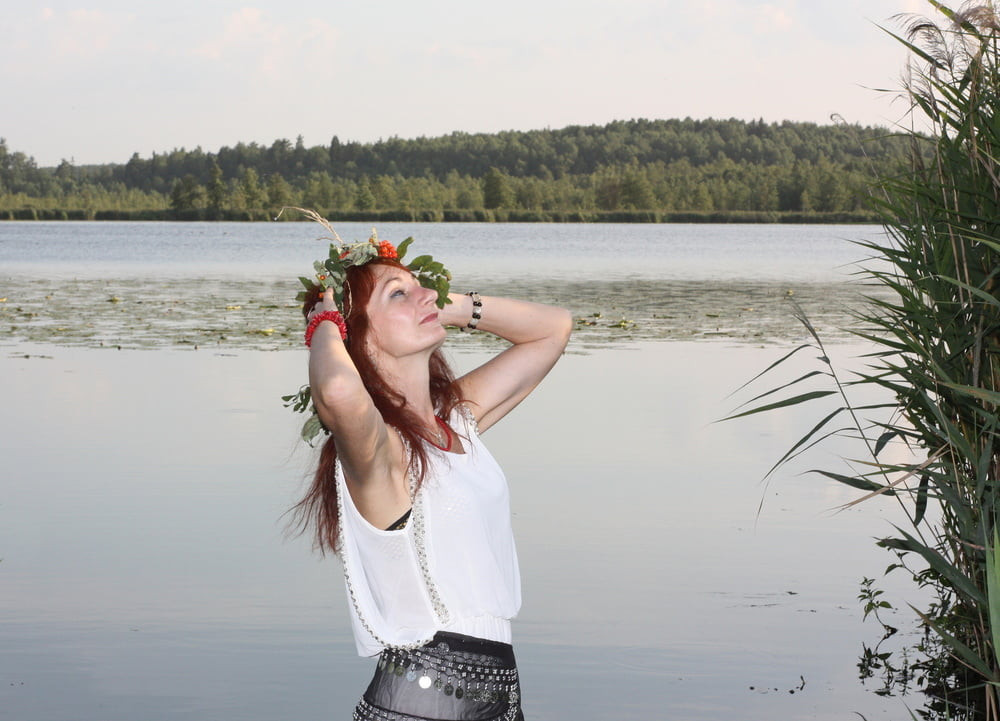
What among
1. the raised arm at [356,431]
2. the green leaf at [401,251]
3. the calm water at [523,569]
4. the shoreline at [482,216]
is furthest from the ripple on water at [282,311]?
the shoreline at [482,216]

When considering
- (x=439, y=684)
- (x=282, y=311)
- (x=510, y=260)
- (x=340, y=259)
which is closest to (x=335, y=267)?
(x=340, y=259)

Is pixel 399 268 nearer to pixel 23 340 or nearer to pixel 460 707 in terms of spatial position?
pixel 460 707

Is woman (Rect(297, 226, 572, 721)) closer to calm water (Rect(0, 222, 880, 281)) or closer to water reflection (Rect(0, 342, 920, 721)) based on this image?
water reflection (Rect(0, 342, 920, 721))

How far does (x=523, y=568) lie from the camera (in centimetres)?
659

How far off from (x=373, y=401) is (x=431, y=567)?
343 mm

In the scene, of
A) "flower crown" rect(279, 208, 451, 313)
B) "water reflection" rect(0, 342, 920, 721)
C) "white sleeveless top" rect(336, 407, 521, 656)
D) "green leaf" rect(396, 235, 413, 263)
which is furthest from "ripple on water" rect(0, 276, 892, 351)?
"white sleeveless top" rect(336, 407, 521, 656)

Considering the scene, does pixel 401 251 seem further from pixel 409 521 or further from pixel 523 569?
pixel 523 569

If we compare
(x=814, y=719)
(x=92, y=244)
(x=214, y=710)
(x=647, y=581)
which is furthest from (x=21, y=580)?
(x=92, y=244)

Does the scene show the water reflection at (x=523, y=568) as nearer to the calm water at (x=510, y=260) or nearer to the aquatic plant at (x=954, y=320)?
the aquatic plant at (x=954, y=320)

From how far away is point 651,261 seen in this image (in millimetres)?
43188

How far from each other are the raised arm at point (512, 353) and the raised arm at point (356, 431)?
2.02 ft

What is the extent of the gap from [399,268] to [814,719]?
2897 millimetres

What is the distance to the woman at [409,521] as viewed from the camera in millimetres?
2660

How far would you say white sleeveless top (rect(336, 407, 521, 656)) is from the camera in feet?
8.77
